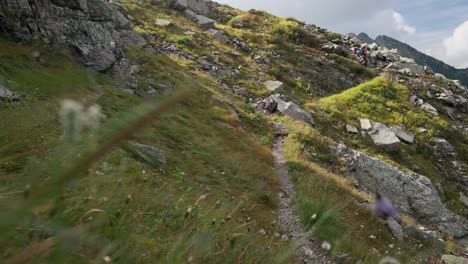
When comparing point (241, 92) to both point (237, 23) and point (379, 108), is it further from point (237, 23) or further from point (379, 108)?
point (237, 23)

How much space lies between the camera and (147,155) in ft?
39.4

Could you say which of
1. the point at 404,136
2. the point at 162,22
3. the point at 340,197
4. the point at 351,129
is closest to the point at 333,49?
the point at 162,22

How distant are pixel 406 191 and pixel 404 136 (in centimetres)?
960

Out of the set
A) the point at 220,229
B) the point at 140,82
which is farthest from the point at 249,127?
the point at 220,229

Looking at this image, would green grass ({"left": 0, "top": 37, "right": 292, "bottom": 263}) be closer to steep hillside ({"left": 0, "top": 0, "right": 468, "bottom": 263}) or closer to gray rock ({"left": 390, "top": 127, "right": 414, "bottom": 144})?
steep hillside ({"left": 0, "top": 0, "right": 468, "bottom": 263})

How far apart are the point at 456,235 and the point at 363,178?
4.68 meters

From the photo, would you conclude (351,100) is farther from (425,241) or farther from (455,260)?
(455,260)

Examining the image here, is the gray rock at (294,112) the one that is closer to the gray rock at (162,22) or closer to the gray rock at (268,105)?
the gray rock at (268,105)

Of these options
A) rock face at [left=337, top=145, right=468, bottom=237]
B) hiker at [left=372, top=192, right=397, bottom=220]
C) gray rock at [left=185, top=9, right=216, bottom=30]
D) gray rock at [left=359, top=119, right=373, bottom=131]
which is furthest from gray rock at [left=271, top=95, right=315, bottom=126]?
hiker at [left=372, top=192, right=397, bottom=220]

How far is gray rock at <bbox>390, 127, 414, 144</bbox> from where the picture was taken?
29.1 m

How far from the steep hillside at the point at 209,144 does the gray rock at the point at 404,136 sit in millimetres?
120

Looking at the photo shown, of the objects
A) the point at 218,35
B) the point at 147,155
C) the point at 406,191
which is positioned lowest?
the point at 406,191

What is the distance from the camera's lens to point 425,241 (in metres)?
15.1

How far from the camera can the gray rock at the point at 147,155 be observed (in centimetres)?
1126
